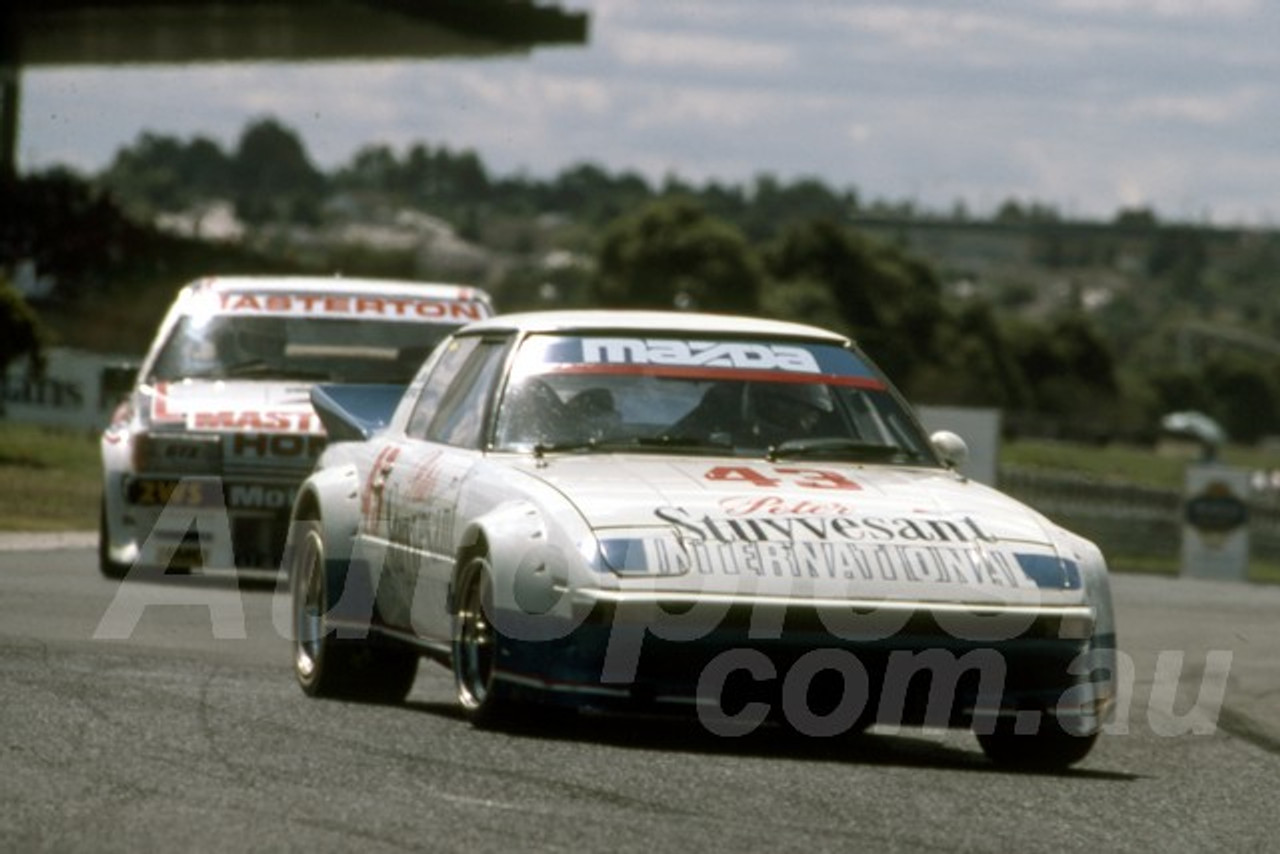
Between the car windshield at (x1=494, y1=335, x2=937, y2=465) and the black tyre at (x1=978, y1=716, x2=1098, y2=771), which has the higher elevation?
the car windshield at (x1=494, y1=335, x2=937, y2=465)

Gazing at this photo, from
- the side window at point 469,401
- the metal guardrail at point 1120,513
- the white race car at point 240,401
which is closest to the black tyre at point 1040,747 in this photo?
the side window at point 469,401

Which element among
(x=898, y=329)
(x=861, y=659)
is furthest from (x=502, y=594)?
(x=898, y=329)

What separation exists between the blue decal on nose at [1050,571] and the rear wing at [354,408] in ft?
10.3

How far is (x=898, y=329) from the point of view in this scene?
127m

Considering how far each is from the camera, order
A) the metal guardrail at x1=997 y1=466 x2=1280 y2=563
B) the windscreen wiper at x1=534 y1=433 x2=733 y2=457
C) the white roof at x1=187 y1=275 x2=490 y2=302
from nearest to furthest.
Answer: the windscreen wiper at x1=534 y1=433 x2=733 y2=457, the white roof at x1=187 y1=275 x2=490 y2=302, the metal guardrail at x1=997 y1=466 x2=1280 y2=563

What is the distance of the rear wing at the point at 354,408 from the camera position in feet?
36.8

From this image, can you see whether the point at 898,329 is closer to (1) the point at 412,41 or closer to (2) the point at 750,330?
(1) the point at 412,41

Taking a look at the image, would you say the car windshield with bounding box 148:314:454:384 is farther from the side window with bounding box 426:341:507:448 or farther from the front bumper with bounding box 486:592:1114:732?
the front bumper with bounding box 486:592:1114:732

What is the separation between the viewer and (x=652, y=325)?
33.0ft

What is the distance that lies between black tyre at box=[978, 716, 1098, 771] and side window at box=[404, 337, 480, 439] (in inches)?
90.5

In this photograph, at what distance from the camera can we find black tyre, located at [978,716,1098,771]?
29.0ft

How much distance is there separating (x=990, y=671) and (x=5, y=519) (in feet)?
51.8

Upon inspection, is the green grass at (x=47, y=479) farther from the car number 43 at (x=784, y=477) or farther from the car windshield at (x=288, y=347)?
the car number 43 at (x=784, y=477)

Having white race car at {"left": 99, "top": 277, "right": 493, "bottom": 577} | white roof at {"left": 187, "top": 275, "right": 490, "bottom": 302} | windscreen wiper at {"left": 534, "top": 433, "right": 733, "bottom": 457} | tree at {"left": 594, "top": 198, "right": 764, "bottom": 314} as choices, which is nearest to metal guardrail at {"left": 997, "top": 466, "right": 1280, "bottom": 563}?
white roof at {"left": 187, "top": 275, "right": 490, "bottom": 302}
